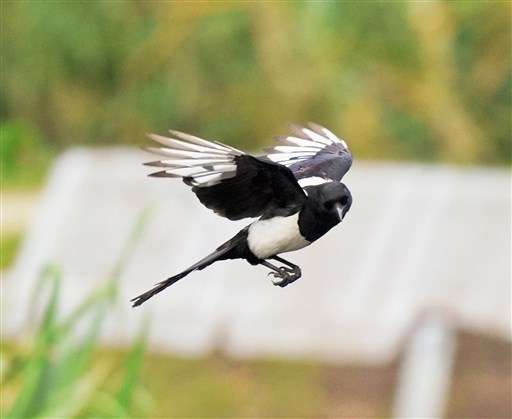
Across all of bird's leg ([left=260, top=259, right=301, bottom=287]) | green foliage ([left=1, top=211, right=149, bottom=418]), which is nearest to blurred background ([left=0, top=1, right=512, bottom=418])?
green foliage ([left=1, top=211, right=149, bottom=418])

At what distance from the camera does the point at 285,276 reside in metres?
0.58

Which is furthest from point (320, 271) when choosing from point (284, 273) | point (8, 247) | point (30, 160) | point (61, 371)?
point (284, 273)

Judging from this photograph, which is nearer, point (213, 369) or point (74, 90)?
point (213, 369)

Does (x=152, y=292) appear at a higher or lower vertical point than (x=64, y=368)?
lower

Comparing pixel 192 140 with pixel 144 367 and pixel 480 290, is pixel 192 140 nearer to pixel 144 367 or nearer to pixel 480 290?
pixel 144 367

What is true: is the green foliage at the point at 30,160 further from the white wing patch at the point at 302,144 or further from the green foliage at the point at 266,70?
the white wing patch at the point at 302,144

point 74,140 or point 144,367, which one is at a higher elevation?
point 74,140

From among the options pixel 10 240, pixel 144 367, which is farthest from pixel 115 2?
pixel 144 367

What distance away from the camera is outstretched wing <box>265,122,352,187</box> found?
645 millimetres

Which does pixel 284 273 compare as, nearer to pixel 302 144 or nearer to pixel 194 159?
pixel 194 159

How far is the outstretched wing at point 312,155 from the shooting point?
645mm

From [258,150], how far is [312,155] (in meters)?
3.04

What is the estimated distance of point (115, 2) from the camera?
471 centimetres

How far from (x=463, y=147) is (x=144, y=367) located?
173cm
